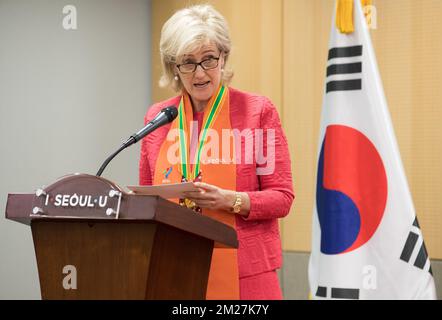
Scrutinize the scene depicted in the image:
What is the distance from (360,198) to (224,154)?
0.88 meters

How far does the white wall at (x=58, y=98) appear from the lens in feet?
14.6

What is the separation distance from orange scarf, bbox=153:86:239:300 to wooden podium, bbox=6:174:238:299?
1.20 ft

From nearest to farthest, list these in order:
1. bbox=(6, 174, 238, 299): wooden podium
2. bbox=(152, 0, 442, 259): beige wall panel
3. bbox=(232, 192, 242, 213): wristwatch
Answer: bbox=(6, 174, 238, 299): wooden podium → bbox=(232, 192, 242, 213): wristwatch → bbox=(152, 0, 442, 259): beige wall panel

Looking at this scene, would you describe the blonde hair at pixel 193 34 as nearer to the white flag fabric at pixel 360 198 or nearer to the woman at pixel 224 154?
the woman at pixel 224 154

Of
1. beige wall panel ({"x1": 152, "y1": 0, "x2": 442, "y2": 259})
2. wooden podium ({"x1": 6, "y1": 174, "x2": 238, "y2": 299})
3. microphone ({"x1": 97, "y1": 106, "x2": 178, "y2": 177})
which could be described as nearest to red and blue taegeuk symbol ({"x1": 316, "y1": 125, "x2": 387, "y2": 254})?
beige wall panel ({"x1": 152, "y1": 0, "x2": 442, "y2": 259})

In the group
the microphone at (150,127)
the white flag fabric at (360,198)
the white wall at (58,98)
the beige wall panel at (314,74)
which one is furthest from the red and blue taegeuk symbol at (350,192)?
the white wall at (58,98)

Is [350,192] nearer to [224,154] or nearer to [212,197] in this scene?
[224,154]

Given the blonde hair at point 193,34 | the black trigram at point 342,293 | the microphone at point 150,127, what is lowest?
the black trigram at point 342,293

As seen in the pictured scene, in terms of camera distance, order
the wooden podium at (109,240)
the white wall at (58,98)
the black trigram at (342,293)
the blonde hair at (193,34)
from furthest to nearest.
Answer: the white wall at (58,98), the black trigram at (342,293), the blonde hair at (193,34), the wooden podium at (109,240)

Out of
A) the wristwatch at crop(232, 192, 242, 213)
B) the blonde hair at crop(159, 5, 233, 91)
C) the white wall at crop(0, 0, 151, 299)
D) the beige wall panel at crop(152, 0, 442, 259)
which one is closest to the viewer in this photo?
the wristwatch at crop(232, 192, 242, 213)

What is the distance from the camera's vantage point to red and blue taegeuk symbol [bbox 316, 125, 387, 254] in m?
2.97

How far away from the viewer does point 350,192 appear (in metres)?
3.01

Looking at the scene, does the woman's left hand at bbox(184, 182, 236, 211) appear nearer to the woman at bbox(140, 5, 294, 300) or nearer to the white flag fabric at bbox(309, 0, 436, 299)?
the woman at bbox(140, 5, 294, 300)
